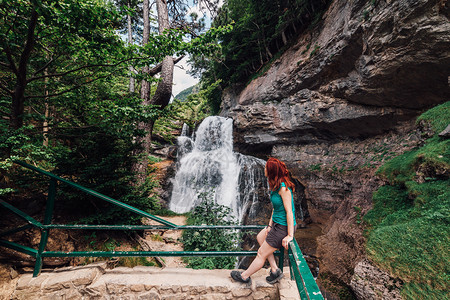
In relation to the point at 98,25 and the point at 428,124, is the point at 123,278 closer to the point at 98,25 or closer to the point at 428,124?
the point at 98,25

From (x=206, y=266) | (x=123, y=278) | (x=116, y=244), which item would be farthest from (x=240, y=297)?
(x=116, y=244)

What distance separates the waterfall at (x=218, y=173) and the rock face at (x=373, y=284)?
506cm

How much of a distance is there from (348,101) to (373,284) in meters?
9.23

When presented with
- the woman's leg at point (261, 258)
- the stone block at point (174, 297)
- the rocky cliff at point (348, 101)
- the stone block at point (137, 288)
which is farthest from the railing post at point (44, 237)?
the rocky cliff at point (348, 101)

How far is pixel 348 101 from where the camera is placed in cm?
976

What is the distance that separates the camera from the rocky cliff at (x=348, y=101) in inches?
230

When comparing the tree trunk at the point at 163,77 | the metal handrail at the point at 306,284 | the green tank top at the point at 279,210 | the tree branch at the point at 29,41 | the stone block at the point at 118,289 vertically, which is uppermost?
the tree trunk at the point at 163,77

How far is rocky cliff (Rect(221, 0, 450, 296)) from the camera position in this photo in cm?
583

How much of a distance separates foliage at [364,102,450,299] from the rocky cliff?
1187 millimetres

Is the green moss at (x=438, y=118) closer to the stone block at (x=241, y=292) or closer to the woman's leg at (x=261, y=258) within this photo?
the woman's leg at (x=261, y=258)

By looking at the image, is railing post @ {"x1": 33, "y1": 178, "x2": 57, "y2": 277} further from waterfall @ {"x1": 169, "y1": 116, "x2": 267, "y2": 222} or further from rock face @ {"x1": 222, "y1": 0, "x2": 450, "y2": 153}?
rock face @ {"x1": 222, "y1": 0, "x2": 450, "y2": 153}

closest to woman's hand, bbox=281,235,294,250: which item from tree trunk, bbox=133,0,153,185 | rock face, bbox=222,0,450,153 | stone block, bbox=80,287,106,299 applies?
stone block, bbox=80,287,106,299

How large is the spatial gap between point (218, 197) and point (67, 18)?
988 centimetres

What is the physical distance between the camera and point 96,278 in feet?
7.07
